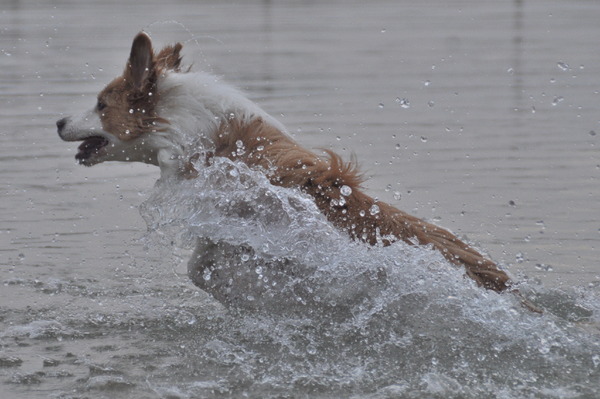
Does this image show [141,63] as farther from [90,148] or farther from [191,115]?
[90,148]

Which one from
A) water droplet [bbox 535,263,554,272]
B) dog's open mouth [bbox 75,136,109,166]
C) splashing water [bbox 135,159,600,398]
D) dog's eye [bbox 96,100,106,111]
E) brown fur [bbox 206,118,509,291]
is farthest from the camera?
water droplet [bbox 535,263,554,272]

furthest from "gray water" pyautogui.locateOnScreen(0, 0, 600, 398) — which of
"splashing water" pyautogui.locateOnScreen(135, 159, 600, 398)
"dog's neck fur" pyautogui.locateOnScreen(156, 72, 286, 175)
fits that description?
"dog's neck fur" pyautogui.locateOnScreen(156, 72, 286, 175)

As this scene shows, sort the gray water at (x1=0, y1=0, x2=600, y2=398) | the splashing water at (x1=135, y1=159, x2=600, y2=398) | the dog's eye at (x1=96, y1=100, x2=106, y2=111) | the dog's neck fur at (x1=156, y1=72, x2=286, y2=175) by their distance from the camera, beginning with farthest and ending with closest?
the dog's eye at (x1=96, y1=100, x2=106, y2=111) → the dog's neck fur at (x1=156, y1=72, x2=286, y2=175) → the gray water at (x1=0, y1=0, x2=600, y2=398) → the splashing water at (x1=135, y1=159, x2=600, y2=398)

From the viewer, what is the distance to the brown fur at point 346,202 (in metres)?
6.11

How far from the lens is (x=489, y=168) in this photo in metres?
9.89

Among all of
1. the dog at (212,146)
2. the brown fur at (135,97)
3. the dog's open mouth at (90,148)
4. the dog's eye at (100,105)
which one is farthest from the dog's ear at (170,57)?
the dog's open mouth at (90,148)

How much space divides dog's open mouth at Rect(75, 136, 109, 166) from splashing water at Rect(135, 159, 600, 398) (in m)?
0.47

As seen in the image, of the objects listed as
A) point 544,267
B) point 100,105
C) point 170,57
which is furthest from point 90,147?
point 544,267

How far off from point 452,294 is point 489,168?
3.96 meters

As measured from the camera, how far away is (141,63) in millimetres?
6633

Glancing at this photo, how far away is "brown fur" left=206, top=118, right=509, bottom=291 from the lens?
6.11 m

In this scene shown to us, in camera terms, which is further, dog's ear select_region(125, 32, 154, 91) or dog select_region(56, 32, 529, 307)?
dog's ear select_region(125, 32, 154, 91)

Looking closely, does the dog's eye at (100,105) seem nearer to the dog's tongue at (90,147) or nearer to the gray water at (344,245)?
the dog's tongue at (90,147)

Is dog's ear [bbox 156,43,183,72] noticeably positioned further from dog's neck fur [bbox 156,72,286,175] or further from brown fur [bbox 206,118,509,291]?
brown fur [bbox 206,118,509,291]
